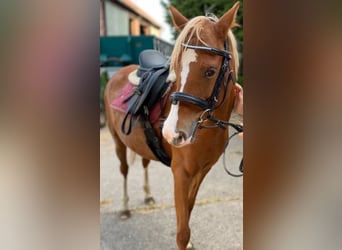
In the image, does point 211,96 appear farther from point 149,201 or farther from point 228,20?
point 149,201

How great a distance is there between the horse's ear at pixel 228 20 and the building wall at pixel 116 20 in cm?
151

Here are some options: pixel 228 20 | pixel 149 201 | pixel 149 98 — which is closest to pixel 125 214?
pixel 149 201

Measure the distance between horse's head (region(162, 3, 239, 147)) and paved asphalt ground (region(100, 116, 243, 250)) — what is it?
0.55 ft

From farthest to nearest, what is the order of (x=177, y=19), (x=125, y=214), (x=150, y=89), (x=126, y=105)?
1. (x=125, y=214)
2. (x=126, y=105)
3. (x=150, y=89)
4. (x=177, y=19)

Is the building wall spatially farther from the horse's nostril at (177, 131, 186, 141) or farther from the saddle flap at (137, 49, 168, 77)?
the horse's nostril at (177, 131, 186, 141)

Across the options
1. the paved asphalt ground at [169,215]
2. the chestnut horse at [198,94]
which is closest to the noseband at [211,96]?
the chestnut horse at [198,94]

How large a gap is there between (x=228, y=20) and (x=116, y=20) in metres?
1.85

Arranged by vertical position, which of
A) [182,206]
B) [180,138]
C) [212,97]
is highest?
[212,97]

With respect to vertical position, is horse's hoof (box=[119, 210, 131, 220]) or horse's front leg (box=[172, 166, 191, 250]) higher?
horse's front leg (box=[172, 166, 191, 250])

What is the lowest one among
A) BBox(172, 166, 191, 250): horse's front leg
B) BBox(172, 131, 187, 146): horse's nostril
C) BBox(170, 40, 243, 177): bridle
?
BBox(172, 166, 191, 250): horse's front leg

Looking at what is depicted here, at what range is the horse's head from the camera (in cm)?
80

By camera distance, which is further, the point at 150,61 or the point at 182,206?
the point at 150,61

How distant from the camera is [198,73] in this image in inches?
31.5

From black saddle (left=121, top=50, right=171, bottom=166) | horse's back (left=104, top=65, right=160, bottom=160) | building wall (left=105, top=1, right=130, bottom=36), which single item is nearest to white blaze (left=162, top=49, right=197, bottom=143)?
black saddle (left=121, top=50, right=171, bottom=166)
